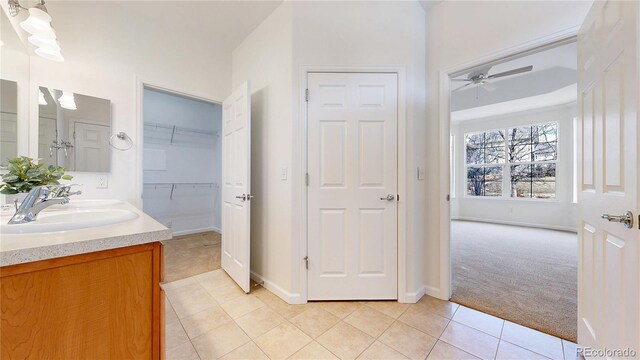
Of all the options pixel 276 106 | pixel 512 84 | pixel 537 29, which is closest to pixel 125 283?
pixel 276 106

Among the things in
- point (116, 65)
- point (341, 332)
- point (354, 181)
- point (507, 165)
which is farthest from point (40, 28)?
point (507, 165)

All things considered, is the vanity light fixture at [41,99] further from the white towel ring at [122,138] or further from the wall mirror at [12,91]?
the white towel ring at [122,138]

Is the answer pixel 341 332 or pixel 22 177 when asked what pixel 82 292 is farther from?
pixel 341 332

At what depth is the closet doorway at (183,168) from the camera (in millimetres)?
3861

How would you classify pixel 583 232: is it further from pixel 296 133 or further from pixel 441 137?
pixel 296 133

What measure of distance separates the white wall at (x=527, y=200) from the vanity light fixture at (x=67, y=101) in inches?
274

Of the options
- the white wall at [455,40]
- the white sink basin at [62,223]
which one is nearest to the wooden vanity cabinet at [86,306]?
the white sink basin at [62,223]

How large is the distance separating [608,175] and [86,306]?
224cm

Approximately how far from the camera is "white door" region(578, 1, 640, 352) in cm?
96

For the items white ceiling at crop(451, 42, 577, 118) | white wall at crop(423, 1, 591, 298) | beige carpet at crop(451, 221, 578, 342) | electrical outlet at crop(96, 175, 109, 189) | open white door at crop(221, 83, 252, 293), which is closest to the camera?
A: white wall at crop(423, 1, 591, 298)

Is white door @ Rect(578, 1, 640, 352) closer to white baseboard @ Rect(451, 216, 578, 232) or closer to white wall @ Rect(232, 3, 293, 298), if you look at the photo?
white wall @ Rect(232, 3, 293, 298)

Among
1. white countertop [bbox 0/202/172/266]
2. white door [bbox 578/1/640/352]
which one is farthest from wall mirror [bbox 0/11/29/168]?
white door [bbox 578/1/640/352]

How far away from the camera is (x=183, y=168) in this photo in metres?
4.24

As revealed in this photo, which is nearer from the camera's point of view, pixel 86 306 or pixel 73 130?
pixel 86 306
